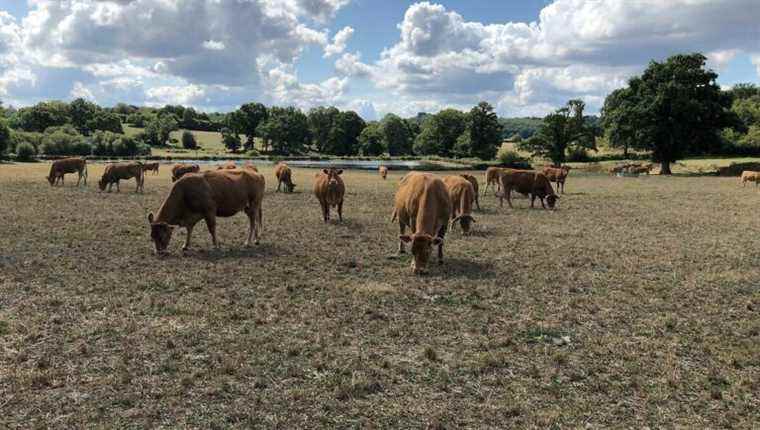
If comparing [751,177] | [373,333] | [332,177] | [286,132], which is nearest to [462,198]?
[332,177]

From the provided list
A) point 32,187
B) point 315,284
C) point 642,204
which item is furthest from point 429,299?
point 32,187

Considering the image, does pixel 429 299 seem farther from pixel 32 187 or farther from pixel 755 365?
pixel 32 187

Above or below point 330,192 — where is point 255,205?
below

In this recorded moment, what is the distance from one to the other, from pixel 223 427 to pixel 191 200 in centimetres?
907

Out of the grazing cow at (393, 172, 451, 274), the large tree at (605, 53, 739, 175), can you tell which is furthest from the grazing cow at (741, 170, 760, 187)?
the grazing cow at (393, 172, 451, 274)

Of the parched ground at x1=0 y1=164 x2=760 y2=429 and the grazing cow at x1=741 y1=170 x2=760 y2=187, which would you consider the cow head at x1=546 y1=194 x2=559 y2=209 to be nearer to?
the parched ground at x1=0 y1=164 x2=760 y2=429

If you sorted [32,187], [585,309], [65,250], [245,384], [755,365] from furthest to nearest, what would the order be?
[32,187], [65,250], [585,309], [755,365], [245,384]

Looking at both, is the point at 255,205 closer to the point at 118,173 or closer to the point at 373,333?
the point at 373,333

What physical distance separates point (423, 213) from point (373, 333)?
4255 millimetres

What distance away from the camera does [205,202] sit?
13.3 m

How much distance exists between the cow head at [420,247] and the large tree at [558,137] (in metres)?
71.3

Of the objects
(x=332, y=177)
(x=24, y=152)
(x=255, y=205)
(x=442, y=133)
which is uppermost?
(x=442, y=133)

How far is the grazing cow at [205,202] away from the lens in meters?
12.6

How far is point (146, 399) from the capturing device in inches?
223
